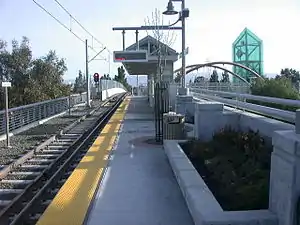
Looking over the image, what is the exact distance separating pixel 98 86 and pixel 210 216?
49757 mm

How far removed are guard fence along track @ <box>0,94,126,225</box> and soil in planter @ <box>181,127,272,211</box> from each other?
2824 mm

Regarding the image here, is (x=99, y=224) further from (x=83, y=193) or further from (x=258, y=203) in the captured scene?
(x=258, y=203)

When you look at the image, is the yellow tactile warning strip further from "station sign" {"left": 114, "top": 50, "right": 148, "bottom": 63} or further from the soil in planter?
"station sign" {"left": 114, "top": 50, "right": 148, "bottom": 63}

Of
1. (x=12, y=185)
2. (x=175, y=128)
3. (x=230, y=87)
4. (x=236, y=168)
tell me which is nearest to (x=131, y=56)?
(x=230, y=87)

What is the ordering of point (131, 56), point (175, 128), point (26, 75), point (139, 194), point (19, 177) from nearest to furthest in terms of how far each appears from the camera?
point (139, 194)
point (19, 177)
point (175, 128)
point (131, 56)
point (26, 75)

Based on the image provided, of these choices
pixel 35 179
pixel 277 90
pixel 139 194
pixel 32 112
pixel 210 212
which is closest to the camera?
pixel 210 212

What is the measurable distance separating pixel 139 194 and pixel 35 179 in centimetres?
310

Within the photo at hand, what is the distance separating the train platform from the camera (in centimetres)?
583

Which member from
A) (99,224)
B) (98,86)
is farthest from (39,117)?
(98,86)

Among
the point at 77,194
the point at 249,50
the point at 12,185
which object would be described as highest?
the point at 249,50

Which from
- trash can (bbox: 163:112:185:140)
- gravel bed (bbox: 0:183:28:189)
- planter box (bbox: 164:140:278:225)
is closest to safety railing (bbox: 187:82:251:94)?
trash can (bbox: 163:112:185:140)

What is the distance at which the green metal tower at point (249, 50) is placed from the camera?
179 feet

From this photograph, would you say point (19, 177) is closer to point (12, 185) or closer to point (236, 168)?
point (12, 185)

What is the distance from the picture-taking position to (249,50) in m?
55.8
